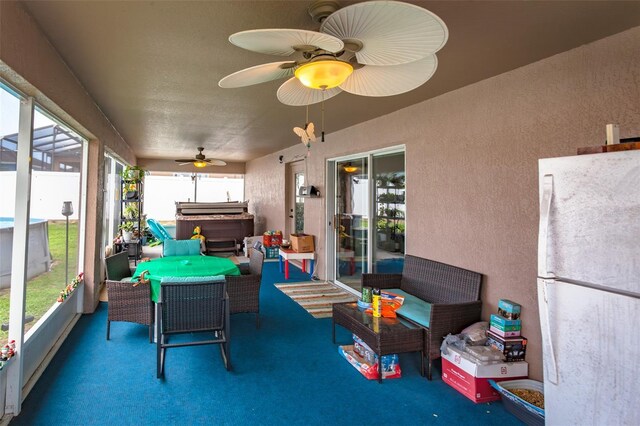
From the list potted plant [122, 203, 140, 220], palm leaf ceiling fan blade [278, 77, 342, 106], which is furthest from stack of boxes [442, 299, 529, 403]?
potted plant [122, 203, 140, 220]

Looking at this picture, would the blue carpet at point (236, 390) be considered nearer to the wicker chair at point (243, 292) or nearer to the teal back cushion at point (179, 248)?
the wicker chair at point (243, 292)

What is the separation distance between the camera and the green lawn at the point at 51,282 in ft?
7.82

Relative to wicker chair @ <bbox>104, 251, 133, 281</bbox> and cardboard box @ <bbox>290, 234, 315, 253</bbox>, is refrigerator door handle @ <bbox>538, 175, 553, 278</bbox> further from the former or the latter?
cardboard box @ <bbox>290, 234, 315, 253</bbox>

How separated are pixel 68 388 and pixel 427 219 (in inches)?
135

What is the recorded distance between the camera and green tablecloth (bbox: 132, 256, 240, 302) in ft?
11.0

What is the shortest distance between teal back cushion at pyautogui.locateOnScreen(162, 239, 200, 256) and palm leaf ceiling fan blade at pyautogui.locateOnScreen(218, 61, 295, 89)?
319cm

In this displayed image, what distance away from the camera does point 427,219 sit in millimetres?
3834

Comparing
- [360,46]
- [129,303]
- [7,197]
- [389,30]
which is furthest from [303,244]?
[389,30]

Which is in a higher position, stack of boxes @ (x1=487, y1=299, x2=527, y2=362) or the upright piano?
the upright piano

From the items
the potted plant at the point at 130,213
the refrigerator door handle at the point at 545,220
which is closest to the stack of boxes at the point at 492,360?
the refrigerator door handle at the point at 545,220

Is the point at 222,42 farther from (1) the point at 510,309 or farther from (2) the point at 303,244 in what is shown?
(2) the point at 303,244

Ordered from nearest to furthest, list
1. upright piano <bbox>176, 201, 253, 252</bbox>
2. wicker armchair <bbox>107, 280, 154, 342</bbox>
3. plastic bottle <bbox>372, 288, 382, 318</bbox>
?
Answer: plastic bottle <bbox>372, 288, 382, 318</bbox> < wicker armchair <bbox>107, 280, 154, 342</bbox> < upright piano <bbox>176, 201, 253, 252</bbox>

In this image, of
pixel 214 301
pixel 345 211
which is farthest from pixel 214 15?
pixel 345 211

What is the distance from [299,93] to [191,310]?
188cm
